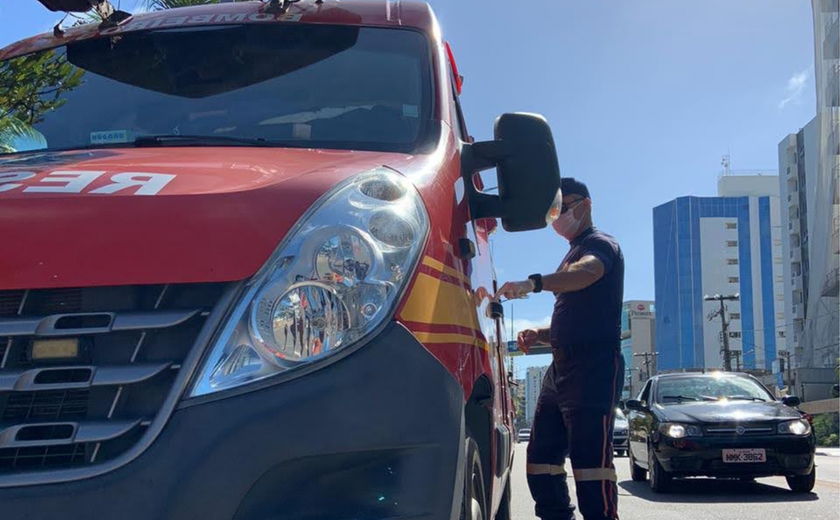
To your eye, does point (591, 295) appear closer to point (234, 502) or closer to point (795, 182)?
point (234, 502)

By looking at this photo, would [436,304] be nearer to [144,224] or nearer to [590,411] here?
[144,224]

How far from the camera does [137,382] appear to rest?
73.7 inches

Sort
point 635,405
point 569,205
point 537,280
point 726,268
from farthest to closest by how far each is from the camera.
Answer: point 726,268, point 635,405, point 569,205, point 537,280

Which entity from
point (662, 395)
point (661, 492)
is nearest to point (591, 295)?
point (661, 492)

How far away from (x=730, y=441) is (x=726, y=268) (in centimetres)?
10825

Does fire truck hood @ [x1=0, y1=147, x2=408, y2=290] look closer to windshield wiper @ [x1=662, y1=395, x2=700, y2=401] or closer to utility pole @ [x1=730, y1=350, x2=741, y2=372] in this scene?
windshield wiper @ [x1=662, y1=395, x2=700, y2=401]

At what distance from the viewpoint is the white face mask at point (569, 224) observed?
4559 millimetres

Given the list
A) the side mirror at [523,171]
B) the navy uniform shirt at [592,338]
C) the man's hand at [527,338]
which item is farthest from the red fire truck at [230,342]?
the man's hand at [527,338]

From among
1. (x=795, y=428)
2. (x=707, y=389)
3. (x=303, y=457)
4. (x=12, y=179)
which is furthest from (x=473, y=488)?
(x=707, y=389)

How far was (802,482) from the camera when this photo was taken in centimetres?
889

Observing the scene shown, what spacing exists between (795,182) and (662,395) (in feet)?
264

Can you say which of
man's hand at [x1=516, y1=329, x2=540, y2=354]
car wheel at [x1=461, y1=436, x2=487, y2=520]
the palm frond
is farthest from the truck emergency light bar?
man's hand at [x1=516, y1=329, x2=540, y2=354]

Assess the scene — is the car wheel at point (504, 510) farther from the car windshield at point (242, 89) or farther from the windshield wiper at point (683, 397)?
the windshield wiper at point (683, 397)

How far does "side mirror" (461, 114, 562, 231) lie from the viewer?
9.49ft
